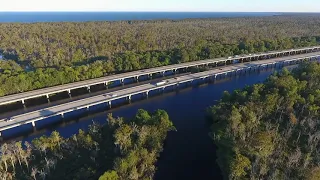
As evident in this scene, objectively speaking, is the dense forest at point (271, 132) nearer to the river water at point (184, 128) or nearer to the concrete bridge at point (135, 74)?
the river water at point (184, 128)

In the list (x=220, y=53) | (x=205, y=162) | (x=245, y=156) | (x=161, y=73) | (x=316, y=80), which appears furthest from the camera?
(x=220, y=53)

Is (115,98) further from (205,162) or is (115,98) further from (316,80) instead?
(316,80)

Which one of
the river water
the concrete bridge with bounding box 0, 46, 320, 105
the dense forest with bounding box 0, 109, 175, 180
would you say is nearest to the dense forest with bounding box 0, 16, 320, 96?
the concrete bridge with bounding box 0, 46, 320, 105

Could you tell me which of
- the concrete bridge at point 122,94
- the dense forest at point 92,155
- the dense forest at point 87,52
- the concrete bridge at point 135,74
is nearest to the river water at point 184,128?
the concrete bridge at point 122,94

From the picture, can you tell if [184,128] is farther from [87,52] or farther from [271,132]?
[87,52]

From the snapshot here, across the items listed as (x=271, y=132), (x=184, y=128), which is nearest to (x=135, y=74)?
(x=184, y=128)

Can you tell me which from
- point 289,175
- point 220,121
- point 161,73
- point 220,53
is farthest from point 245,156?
point 220,53
